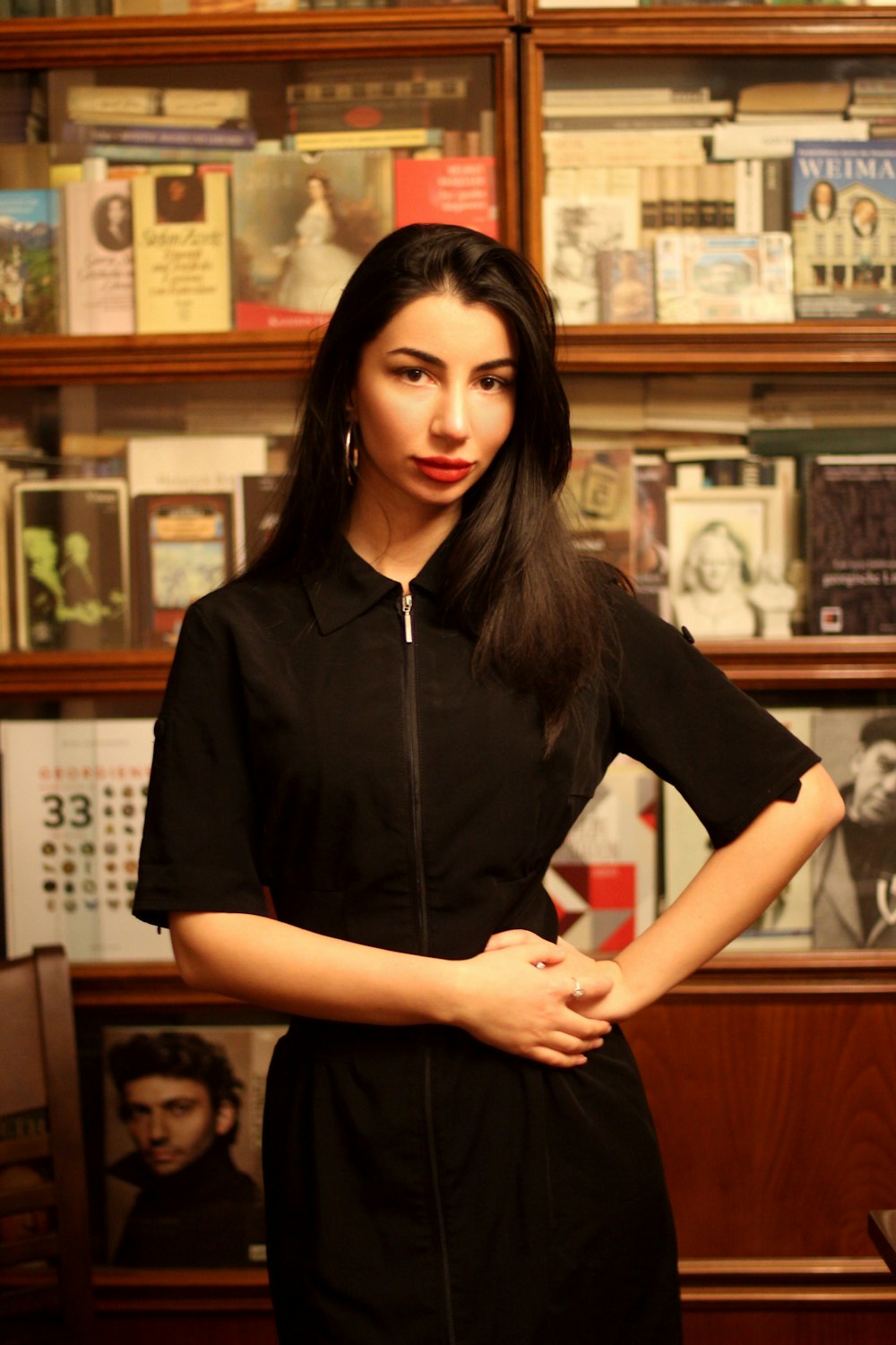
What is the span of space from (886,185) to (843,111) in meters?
0.13

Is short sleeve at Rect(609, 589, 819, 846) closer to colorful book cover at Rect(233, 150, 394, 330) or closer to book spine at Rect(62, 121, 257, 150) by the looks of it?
Result: colorful book cover at Rect(233, 150, 394, 330)

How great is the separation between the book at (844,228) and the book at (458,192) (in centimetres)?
48

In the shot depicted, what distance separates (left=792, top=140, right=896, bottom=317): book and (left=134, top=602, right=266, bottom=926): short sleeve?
4.18 ft

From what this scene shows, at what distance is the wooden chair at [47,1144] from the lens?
54.0 inches

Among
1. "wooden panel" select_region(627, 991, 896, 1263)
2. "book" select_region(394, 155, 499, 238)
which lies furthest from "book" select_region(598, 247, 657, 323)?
"wooden panel" select_region(627, 991, 896, 1263)

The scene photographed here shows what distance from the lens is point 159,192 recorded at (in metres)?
1.88

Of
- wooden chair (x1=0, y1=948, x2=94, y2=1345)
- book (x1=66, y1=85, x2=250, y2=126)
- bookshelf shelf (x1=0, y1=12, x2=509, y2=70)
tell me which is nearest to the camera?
wooden chair (x1=0, y1=948, x2=94, y2=1345)

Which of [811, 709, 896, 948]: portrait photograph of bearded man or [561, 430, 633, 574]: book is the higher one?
[561, 430, 633, 574]: book

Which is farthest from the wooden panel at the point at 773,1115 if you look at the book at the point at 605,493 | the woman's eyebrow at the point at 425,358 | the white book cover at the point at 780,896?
the woman's eyebrow at the point at 425,358

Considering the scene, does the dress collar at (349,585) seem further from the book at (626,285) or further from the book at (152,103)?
the book at (152,103)

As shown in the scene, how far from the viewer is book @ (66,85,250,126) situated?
1871 mm

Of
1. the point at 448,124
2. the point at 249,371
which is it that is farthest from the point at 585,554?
the point at 448,124

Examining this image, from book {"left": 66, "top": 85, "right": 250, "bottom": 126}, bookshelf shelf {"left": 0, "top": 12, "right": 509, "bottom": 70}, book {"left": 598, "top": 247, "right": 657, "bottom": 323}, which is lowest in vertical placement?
book {"left": 598, "top": 247, "right": 657, "bottom": 323}

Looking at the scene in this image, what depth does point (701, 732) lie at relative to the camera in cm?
107
